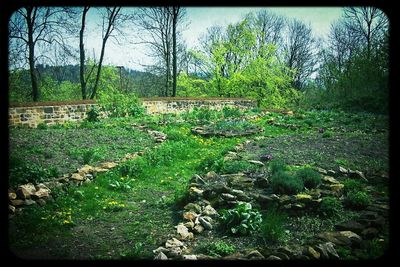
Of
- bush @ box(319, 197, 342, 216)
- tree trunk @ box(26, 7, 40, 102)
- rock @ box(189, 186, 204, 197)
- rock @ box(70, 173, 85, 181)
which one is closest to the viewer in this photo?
bush @ box(319, 197, 342, 216)

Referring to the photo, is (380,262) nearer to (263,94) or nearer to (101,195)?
(101,195)

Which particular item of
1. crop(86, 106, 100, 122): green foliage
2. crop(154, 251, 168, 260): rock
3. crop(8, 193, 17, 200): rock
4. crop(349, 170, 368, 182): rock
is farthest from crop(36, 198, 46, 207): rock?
crop(86, 106, 100, 122): green foliage

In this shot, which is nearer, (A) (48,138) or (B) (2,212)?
(B) (2,212)

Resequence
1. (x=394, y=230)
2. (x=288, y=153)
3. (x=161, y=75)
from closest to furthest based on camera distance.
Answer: (x=394, y=230) < (x=288, y=153) < (x=161, y=75)

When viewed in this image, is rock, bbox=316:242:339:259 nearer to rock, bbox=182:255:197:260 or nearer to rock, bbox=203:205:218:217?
rock, bbox=182:255:197:260

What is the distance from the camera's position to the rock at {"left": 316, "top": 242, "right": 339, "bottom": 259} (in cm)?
347

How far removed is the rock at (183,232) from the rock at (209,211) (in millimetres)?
586

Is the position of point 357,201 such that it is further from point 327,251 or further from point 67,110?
point 67,110

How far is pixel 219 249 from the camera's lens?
3771 millimetres

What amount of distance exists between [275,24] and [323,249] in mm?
39271

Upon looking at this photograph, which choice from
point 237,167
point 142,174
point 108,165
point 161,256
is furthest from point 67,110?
point 161,256

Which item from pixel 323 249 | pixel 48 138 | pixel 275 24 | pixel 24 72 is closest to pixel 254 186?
pixel 323 249

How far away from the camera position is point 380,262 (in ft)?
9.82

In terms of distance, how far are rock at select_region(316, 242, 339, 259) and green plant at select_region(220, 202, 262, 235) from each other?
96 cm
